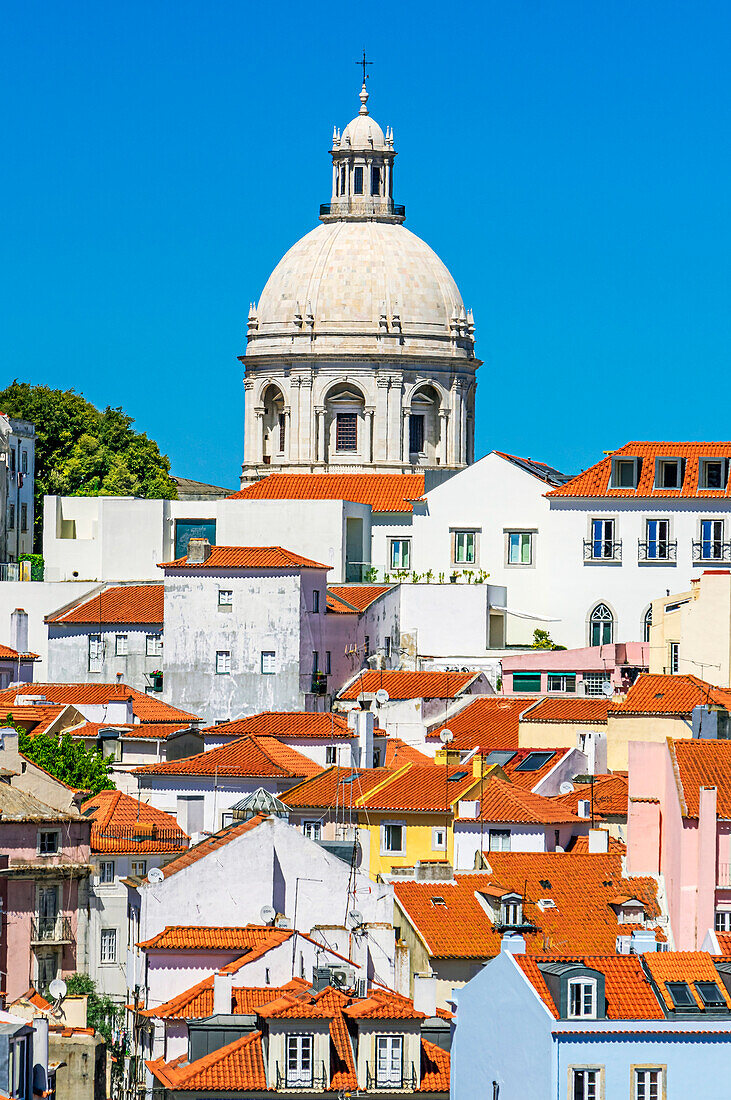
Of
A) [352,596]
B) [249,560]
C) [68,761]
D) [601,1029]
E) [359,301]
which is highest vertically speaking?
[359,301]

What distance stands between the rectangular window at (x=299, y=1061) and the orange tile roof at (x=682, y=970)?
4587 mm

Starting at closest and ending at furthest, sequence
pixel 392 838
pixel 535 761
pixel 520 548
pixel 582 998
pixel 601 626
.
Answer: pixel 582 998 < pixel 392 838 < pixel 535 761 < pixel 601 626 < pixel 520 548

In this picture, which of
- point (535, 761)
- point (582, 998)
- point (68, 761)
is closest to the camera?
point (582, 998)

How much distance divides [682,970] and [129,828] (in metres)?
22.2

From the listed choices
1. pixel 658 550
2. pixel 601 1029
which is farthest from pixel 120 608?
pixel 601 1029

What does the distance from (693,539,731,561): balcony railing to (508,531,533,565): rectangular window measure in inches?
203

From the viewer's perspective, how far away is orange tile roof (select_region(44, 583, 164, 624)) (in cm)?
8661

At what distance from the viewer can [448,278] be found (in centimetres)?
11269

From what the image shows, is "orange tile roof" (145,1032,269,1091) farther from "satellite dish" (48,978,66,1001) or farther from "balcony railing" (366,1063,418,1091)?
"satellite dish" (48,978,66,1001)

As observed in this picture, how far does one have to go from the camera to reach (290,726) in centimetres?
7200

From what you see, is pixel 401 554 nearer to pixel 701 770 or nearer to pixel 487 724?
pixel 487 724

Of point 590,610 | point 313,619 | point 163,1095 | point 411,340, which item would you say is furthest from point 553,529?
point 163,1095

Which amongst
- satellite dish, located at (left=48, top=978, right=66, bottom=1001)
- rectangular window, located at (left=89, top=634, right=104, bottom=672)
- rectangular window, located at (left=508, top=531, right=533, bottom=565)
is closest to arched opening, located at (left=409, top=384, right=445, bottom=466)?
rectangular window, located at (left=508, top=531, right=533, bottom=565)

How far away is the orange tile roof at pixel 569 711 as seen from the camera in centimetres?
7400
